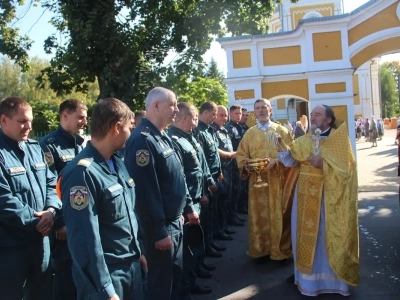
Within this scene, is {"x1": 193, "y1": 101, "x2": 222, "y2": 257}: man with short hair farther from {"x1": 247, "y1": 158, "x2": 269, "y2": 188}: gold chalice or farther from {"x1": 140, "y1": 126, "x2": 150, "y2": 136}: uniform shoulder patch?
{"x1": 140, "y1": 126, "x2": 150, "y2": 136}: uniform shoulder patch

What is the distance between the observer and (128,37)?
1450cm

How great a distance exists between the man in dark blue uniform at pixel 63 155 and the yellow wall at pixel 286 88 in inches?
386

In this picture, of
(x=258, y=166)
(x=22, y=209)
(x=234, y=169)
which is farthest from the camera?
(x=234, y=169)

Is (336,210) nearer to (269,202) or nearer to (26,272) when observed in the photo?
(269,202)

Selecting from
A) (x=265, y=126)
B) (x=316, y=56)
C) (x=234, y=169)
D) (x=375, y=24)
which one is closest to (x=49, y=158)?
(x=265, y=126)

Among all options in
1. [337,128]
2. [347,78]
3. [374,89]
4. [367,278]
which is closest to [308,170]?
[337,128]

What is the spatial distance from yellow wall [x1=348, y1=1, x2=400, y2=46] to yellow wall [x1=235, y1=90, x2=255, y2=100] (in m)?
2.97

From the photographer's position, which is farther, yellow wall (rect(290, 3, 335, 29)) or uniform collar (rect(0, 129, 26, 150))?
yellow wall (rect(290, 3, 335, 29))

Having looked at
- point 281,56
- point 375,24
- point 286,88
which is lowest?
point 286,88

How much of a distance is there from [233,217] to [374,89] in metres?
37.9

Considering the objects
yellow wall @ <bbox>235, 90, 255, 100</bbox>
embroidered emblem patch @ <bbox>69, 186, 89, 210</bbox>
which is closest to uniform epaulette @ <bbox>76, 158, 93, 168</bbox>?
embroidered emblem patch @ <bbox>69, 186, 89, 210</bbox>

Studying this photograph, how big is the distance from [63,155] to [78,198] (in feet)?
6.64

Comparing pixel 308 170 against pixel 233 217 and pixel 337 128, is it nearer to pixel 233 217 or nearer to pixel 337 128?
pixel 337 128

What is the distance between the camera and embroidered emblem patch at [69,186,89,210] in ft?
8.36
